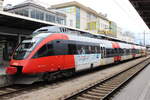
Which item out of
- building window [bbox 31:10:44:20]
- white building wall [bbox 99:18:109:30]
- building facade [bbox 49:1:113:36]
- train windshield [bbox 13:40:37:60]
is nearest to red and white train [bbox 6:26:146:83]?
train windshield [bbox 13:40:37:60]

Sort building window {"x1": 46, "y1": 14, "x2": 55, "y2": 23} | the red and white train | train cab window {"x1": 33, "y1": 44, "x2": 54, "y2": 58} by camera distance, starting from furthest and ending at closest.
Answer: building window {"x1": 46, "y1": 14, "x2": 55, "y2": 23} < train cab window {"x1": 33, "y1": 44, "x2": 54, "y2": 58} < the red and white train

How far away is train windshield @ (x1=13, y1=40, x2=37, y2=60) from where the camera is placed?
368 inches

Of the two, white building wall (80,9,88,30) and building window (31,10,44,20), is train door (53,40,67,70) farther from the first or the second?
white building wall (80,9,88,30)

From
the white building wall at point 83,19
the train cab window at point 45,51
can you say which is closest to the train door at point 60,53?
the train cab window at point 45,51

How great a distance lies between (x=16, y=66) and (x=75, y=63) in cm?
427

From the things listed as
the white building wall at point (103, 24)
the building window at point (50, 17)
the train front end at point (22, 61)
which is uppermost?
the white building wall at point (103, 24)

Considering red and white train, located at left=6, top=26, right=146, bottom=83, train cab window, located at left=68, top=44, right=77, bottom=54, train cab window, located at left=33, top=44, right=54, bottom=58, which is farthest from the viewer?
train cab window, located at left=68, top=44, right=77, bottom=54

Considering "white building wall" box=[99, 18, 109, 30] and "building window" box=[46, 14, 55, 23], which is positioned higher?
"white building wall" box=[99, 18, 109, 30]

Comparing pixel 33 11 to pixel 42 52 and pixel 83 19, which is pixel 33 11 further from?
pixel 83 19

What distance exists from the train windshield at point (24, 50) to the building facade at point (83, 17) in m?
39.7

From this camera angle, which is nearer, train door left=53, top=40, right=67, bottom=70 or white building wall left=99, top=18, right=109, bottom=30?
train door left=53, top=40, right=67, bottom=70

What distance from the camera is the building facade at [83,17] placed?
5542 centimetres

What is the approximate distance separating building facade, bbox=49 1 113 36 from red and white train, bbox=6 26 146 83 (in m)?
36.8

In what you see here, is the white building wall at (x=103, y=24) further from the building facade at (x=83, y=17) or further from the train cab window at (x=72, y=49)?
the train cab window at (x=72, y=49)
